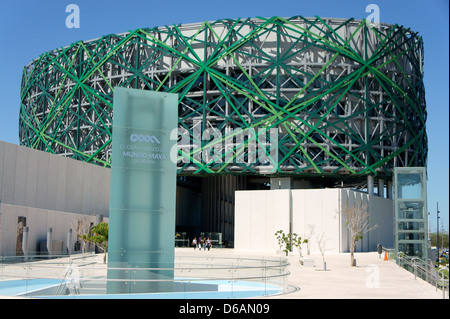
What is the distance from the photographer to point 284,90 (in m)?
58.5

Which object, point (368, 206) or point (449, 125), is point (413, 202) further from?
point (449, 125)

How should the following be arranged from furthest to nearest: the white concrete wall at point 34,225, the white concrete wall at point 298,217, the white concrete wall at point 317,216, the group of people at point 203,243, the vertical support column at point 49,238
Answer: the group of people at point 203,243, the white concrete wall at point 298,217, the white concrete wall at point 317,216, the vertical support column at point 49,238, the white concrete wall at point 34,225

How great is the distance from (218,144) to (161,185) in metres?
40.3

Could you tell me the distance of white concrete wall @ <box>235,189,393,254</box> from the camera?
52375 millimetres

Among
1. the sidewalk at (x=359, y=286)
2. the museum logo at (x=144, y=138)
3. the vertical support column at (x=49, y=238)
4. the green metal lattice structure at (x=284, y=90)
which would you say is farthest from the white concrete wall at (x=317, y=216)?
the museum logo at (x=144, y=138)

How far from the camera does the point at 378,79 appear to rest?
5934cm

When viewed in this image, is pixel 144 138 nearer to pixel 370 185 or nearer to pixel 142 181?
pixel 142 181

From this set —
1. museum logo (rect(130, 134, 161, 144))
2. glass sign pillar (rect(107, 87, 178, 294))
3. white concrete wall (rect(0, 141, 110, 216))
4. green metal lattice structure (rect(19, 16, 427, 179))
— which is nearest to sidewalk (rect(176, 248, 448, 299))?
glass sign pillar (rect(107, 87, 178, 294))

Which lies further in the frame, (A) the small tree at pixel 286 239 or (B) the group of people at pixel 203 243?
(B) the group of people at pixel 203 243

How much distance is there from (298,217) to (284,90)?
1284 centimetres

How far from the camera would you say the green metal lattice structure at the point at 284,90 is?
58188mm

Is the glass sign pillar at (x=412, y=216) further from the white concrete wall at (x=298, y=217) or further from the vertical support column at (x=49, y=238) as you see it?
the vertical support column at (x=49, y=238)

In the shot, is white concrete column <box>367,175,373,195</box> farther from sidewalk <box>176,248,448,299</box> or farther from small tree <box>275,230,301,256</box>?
sidewalk <box>176,248,448,299</box>

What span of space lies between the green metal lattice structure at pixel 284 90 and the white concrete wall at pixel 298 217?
12.5 ft
